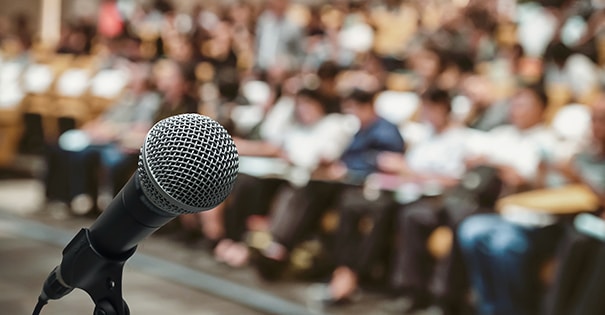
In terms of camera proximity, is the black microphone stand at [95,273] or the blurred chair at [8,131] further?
the blurred chair at [8,131]

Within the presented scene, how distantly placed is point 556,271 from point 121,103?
3589mm

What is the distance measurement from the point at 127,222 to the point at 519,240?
8.17ft

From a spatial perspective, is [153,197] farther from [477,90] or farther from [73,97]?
[73,97]

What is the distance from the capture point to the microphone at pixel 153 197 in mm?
964

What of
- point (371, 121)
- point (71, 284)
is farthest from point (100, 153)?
point (71, 284)

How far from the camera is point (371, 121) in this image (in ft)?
13.8

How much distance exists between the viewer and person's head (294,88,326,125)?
176 inches

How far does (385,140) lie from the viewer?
4.16 m

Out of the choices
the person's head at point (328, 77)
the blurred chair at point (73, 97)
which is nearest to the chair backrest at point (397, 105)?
the person's head at point (328, 77)

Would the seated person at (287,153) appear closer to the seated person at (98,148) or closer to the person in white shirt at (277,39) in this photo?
the seated person at (98,148)

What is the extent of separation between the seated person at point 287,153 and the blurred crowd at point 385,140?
0.03 feet

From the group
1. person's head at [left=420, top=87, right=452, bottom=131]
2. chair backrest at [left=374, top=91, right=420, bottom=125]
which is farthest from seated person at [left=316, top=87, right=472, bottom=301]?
chair backrest at [left=374, top=91, right=420, bottom=125]

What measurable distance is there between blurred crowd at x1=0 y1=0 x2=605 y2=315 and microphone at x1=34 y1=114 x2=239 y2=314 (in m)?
2.08

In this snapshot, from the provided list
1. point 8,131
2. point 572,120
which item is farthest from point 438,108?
point 8,131
